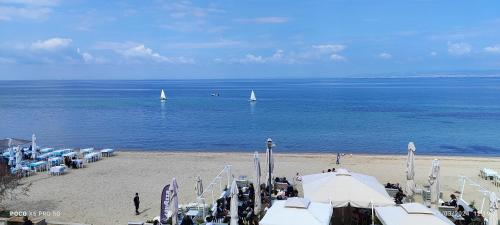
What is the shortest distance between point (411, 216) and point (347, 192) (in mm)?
2378

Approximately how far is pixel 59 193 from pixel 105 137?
30.7 m

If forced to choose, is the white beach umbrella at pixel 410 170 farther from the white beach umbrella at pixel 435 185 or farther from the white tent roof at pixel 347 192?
the white tent roof at pixel 347 192

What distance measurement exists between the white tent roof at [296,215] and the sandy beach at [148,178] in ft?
19.4

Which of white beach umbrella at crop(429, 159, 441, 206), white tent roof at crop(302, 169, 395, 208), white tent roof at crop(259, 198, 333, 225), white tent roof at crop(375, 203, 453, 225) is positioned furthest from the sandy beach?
white tent roof at crop(375, 203, 453, 225)

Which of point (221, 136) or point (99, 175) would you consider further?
point (221, 136)

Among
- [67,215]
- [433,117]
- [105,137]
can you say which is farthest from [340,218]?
[433,117]

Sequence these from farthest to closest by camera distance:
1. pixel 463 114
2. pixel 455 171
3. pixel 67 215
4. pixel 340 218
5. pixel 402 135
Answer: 1. pixel 463 114
2. pixel 402 135
3. pixel 455 171
4. pixel 67 215
5. pixel 340 218

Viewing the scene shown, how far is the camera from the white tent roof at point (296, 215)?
396 inches

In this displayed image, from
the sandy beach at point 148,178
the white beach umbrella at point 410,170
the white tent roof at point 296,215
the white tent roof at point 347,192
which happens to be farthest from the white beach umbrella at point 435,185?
the white tent roof at point 296,215

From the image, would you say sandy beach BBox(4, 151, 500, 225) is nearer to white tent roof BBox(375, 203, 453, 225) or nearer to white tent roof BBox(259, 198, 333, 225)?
white tent roof BBox(259, 198, 333, 225)

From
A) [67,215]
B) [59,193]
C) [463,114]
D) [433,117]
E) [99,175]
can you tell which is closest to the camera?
[67,215]

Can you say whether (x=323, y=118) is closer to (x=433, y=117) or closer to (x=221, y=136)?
(x=433, y=117)

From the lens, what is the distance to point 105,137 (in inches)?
1877

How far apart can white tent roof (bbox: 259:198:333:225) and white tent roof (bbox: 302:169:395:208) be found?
110cm
